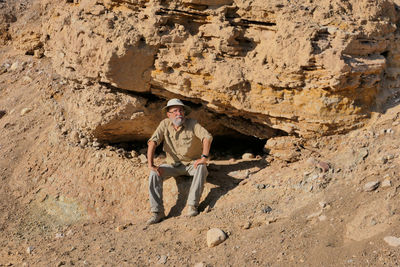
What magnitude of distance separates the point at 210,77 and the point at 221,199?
150 centimetres

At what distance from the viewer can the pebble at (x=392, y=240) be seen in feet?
12.2

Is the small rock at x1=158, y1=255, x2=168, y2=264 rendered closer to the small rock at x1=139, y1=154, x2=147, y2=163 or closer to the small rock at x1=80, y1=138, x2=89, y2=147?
the small rock at x1=139, y1=154, x2=147, y2=163

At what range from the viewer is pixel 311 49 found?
15.6 feet

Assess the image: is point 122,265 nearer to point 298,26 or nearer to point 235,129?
point 235,129

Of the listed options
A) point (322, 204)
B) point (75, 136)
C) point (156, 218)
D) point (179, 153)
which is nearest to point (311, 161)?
point (322, 204)

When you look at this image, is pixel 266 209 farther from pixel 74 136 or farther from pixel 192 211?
pixel 74 136

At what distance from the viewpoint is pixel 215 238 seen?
4.42 meters

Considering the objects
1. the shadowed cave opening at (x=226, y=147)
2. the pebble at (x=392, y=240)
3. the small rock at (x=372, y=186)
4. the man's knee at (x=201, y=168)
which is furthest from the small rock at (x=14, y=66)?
the pebble at (x=392, y=240)

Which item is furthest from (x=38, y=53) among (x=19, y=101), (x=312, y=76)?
A: (x=312, y=76)

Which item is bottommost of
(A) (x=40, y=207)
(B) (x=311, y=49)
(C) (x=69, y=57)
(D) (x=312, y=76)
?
(A) (x=40, y=207)

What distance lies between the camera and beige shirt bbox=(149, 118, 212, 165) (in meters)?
5.43

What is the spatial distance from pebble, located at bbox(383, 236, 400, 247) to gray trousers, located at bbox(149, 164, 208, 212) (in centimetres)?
210

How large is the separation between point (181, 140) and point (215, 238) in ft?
4.84

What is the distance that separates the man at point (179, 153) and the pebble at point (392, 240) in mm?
2100
